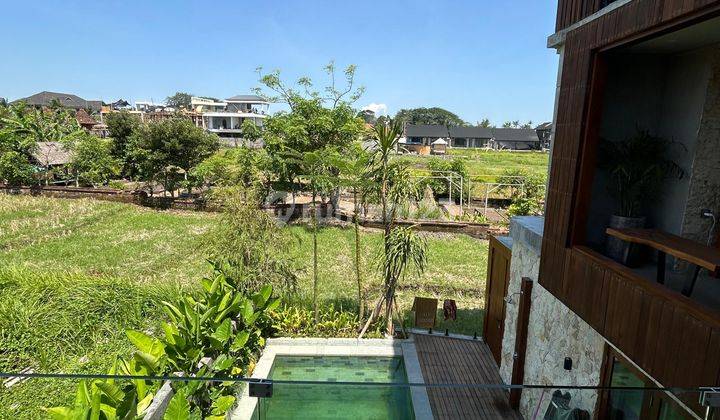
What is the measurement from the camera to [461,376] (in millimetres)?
7035

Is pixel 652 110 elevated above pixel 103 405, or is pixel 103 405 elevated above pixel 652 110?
pixel 652 110

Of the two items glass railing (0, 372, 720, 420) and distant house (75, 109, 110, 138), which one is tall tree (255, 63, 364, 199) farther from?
distant house (75, 109, 110, 138)

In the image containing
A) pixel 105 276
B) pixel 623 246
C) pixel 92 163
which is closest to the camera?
pixel 623 246

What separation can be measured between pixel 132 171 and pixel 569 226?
2589 centimetres

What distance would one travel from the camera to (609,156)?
13.9ft

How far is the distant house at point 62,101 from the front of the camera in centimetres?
6838

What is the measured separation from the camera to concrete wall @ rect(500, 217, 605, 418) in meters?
4.43

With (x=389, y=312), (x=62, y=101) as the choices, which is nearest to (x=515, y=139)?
(x=389, y=312)

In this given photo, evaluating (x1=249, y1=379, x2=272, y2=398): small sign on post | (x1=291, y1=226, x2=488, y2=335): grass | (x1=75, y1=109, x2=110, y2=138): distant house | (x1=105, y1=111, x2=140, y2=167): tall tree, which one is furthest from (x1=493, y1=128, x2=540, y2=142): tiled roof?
(x1=249, y1=379, x2=272, y2=398): small sign on post

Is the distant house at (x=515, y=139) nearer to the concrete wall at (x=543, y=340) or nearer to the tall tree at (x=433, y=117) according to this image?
the tall tree at (x=433, y=117)

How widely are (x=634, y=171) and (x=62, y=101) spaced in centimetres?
9739

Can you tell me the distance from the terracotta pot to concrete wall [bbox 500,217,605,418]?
0.87 meters

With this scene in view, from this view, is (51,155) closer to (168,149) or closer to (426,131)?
(168,149)

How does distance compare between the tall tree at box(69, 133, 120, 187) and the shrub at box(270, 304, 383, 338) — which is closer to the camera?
the shrub at box(270, 304, 383, 338)
